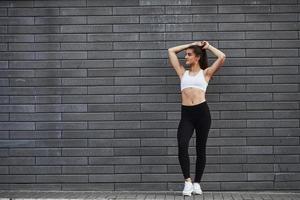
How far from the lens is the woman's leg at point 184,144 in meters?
6.61

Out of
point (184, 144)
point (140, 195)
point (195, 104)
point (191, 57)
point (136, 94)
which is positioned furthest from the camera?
point (136, 94)

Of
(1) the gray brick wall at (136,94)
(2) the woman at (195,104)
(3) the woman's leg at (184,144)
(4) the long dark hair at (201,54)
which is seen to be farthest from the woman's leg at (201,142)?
(4) the long dark hair at (201,54)

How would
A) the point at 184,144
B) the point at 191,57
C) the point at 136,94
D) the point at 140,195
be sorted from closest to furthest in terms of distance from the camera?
the point at 184,144
the point at 191,57
the point at 140,195
the point at 136,94

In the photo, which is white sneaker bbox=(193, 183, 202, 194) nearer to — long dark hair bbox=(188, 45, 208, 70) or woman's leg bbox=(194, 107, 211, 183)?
woman's leg bbox=(194, 107, 211, 183)

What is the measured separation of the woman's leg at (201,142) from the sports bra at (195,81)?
312 millimetres

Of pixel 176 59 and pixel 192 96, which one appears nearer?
pixel 192 96

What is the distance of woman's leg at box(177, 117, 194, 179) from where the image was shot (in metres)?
6.61

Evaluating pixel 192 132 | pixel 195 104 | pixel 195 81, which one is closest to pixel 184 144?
pixel 192 132

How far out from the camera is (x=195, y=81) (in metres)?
6.77

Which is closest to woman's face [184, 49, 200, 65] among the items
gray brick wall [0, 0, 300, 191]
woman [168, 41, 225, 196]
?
woman [168, 41, 225, 196]

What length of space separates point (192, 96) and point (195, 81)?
206 mm

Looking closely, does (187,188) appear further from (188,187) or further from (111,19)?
(111,19)

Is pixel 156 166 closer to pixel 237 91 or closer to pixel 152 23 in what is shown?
pixel 237 91

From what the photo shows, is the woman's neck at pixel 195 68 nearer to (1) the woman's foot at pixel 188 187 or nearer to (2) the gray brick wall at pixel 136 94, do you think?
(2) the gray brick wall at pixel 136 94
